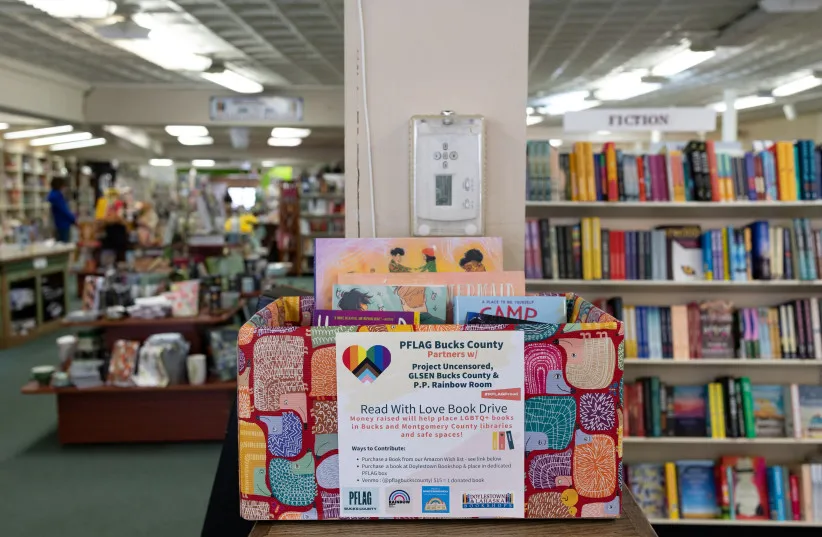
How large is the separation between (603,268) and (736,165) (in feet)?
2.86

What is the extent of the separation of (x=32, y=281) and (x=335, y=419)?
29.5 feet

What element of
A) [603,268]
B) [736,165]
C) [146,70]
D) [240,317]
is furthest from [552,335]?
[146,70]

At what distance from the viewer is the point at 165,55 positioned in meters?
7.46

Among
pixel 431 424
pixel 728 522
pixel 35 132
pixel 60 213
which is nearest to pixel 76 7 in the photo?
pixel 431 424

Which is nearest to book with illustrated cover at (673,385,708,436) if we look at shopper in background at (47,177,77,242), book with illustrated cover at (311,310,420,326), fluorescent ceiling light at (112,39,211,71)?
book with illustrated cover at (311,310,420,326)

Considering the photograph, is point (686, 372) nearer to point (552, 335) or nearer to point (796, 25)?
point (552, 335)

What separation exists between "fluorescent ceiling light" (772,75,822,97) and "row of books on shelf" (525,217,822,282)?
6.92m

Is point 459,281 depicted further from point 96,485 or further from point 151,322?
point 151,322

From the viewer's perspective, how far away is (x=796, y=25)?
6703mm

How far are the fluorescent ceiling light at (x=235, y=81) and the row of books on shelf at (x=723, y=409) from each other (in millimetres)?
6388

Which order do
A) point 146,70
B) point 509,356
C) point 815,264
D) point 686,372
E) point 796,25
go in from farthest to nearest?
point 146,70 → point 796,25 → point 686,372 → point 815,264 → point 509,356

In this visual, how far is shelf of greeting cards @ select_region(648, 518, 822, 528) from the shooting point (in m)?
3.81

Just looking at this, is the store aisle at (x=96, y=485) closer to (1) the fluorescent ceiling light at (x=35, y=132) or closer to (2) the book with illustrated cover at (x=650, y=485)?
(2) the book with illustrated cover at (x=650, y=485)

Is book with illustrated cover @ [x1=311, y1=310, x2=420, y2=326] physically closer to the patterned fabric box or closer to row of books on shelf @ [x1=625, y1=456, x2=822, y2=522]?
the patterned fabric box
